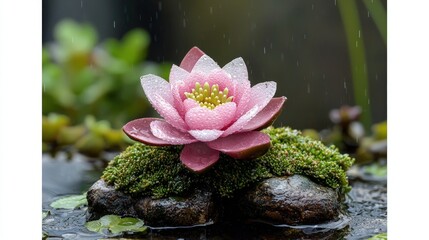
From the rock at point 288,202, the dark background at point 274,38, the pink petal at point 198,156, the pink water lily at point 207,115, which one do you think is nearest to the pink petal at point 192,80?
the pink water lily at point 207,115

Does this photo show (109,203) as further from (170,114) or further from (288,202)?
(288,202)

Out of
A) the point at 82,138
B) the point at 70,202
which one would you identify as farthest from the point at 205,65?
the point at 82,138

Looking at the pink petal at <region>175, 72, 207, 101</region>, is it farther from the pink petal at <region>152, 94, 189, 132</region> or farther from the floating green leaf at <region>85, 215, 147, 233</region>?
the floating green leaf at <region>85, 215, 147, 233</region>

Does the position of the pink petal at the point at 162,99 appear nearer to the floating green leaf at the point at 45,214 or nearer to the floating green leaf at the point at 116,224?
the floating green leaf at the point at 116,224

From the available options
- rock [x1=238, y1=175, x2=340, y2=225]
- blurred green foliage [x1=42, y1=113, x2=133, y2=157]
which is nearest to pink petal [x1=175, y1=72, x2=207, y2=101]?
rock [x1=238, y1=175, x2=340, y2=225]
